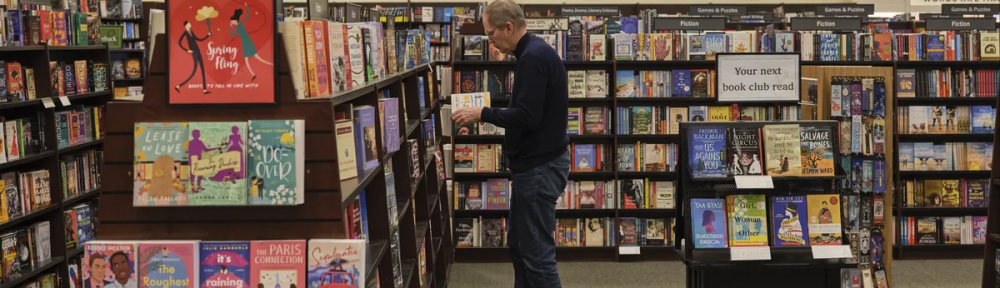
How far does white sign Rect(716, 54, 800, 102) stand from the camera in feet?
14.7

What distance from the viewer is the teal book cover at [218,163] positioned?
2.40 meters

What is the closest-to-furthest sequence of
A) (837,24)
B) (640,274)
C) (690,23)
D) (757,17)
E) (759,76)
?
1. (759,76)
2. (640,274)
3. (837,24)
4. (690,23)
5. (757,17)

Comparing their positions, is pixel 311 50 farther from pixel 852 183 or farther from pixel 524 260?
pixel 852 183

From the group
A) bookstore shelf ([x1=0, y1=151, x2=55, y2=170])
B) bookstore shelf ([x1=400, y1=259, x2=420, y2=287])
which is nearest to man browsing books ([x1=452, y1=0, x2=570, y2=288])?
bookstore shelf ([x1=400, y1=259, x2=420, y2=287])

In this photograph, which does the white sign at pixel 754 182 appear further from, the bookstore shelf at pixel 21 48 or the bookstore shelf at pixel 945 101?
the bookstore shelf at pixel 945 101

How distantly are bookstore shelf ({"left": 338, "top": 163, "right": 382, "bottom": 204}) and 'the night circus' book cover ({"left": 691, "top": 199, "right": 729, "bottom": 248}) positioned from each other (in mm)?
1383

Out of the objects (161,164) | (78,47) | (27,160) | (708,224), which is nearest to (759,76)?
(708,224)

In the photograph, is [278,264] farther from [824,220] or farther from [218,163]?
[824,220]

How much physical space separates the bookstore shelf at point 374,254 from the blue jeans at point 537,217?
0.97 metres

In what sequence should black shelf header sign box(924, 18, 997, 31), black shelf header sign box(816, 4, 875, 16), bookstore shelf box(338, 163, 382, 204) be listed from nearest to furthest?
bookstore shelf box(338, 163, 382, 204) < black shelf header sign box(924, 18, 997, 31) < black shelf header sign box(816, 4, 875, 16)

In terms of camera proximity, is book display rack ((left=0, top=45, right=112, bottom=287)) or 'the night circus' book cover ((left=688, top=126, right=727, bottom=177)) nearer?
'the night circus' book cover ((left=688, top=126, right=727, bottom=177))

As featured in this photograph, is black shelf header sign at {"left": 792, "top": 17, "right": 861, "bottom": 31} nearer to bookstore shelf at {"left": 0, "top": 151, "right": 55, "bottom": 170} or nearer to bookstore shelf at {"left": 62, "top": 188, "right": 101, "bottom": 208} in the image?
bookstore shelf at {"left": 62, "top": 188, "right": 101, "bottom": 208}

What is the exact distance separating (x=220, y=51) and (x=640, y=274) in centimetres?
454

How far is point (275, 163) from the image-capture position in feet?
7.89
